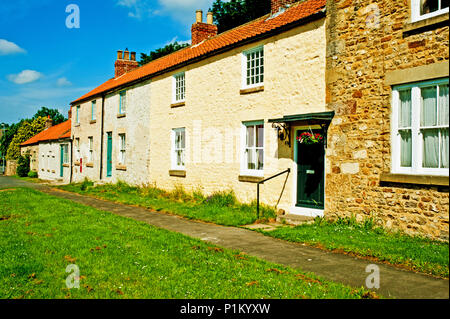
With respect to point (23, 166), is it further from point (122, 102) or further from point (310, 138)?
point (310, 138)

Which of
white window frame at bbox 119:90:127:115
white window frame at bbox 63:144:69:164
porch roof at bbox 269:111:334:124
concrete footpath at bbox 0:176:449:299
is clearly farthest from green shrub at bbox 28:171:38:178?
porch roof at bbox 269:111:334:124

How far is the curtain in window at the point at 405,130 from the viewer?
8406 mm

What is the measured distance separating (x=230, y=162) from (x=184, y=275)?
27.4 feet

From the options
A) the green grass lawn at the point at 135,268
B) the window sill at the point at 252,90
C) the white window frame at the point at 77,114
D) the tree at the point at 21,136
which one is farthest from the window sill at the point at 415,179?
the tree at the point at 21,136

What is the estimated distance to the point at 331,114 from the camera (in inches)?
394

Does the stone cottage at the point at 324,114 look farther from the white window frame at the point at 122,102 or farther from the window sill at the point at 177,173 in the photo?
the white window frame at the point at 122,102

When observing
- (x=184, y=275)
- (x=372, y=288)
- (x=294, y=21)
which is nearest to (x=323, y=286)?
(x=372, y=288)

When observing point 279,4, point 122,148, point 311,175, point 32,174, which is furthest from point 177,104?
point 32,174

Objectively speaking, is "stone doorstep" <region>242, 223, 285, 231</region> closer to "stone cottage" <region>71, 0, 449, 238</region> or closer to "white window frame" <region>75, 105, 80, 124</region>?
"stone cottage" <region>71, 0, 449, 238</region>

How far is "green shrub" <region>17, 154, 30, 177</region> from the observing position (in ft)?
126

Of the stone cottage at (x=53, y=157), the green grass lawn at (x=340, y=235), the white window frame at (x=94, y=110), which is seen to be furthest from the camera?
the stone cottage at (x=53, y=157)

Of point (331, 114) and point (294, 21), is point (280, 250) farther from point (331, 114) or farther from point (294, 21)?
point (294, 21)

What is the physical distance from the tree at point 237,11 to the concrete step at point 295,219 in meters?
23.5

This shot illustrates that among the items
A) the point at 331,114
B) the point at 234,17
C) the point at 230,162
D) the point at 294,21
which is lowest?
the point at 230,162
